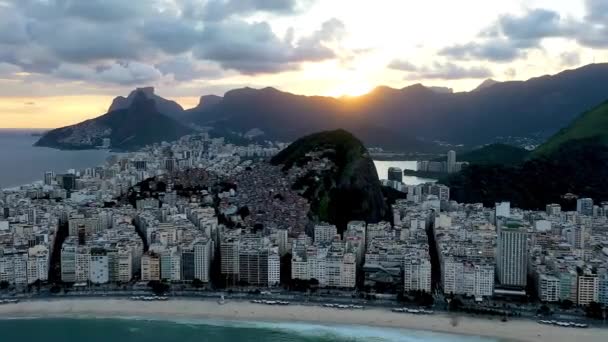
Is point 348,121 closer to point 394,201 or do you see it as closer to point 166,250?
point 394,201

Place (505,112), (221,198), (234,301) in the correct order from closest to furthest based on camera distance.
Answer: (234,301), (221,198), (505,112)

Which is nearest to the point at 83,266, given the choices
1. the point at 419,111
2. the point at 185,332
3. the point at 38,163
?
the point at 185,332

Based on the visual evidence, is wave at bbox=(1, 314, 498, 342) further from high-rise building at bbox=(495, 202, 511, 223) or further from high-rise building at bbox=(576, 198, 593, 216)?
high-rise building at bbox=(576, 198, 593, 216)

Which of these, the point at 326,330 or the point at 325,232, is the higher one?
the point at 325,232

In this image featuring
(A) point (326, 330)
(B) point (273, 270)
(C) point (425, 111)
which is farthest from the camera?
(C) point (425, 111)

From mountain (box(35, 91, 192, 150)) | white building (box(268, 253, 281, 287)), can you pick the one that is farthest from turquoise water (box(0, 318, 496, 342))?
mountain (box(35, 91, 192, 150))

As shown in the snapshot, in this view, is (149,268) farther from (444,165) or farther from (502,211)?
(444,165)

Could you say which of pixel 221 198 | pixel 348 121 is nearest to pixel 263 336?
pixel 221 198
